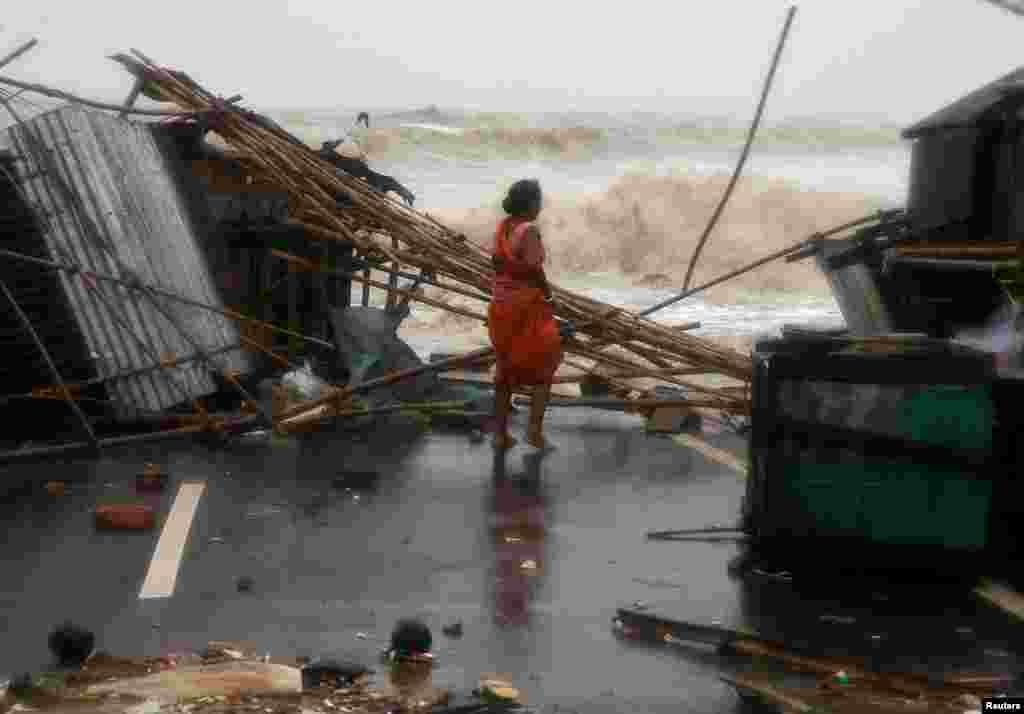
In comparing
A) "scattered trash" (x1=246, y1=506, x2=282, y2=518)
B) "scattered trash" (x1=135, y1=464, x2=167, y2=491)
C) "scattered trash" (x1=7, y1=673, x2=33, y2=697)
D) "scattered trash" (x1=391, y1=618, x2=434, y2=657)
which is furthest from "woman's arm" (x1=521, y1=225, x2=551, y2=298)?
"scattered trash" (x1=7, y1=673, x2=33, y2=697)

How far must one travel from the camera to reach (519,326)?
11320 millimetres

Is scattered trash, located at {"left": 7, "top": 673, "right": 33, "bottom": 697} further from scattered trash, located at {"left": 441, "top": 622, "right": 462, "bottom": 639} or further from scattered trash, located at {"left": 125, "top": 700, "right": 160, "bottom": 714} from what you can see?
scattered trash, located at {"left": 441, "top": 622, "right": 462, "bottom": 639}

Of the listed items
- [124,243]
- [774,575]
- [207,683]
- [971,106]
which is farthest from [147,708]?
[971,106]

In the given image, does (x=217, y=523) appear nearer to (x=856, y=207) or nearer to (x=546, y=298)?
(x=546, y=298)

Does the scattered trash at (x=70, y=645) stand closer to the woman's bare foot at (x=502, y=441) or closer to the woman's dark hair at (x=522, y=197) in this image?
the woman's bare foot at (x=502, y=441)

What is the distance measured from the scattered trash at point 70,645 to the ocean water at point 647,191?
946 centimetres

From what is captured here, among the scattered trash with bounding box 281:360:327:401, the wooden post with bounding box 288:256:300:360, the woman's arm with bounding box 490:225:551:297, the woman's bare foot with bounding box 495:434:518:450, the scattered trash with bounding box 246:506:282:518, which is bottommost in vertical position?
the scattered trash with bounding box 246:506:282:518

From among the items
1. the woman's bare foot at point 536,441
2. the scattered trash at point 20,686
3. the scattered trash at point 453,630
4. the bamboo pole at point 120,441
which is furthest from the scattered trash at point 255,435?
the scattered trash at point 20,686

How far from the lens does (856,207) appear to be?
4406 centimetres

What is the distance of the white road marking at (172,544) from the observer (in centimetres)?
744

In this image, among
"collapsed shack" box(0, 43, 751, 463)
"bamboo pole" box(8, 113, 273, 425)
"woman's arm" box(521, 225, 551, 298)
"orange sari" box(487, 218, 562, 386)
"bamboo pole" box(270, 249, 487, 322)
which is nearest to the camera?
"woman's arm" box(521, 225, 551, 298)

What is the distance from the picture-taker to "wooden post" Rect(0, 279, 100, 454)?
10.5 metres

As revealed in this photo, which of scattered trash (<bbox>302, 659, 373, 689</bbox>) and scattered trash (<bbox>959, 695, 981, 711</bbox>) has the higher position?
scattered trash (<bbox>959, 695, 981, 711</bbox>)

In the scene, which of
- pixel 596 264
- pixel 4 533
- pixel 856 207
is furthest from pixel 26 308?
pixel 856 207
